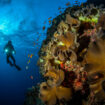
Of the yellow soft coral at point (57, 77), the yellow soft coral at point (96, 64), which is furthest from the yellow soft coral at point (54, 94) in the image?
the yellow soft coral at point (96, 64)

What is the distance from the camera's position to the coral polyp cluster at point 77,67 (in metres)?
1.62

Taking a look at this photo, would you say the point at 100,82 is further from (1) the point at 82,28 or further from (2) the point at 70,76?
(1) the point at 82,28

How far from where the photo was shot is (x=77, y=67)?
2.36 meters

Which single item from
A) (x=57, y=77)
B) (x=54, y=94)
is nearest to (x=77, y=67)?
(x=57, y=77)

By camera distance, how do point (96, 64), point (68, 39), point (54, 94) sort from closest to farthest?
point (96, 64)
point (54, 94)
point (68, 39)

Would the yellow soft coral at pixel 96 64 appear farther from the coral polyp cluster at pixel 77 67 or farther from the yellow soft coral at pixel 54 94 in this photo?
the yellow soft coral at pixel 54 94

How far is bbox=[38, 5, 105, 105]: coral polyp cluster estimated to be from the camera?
1.62 meters

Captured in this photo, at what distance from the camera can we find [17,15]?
1783 cm

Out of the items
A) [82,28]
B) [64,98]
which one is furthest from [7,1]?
[64,98]

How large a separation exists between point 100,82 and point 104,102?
41cm

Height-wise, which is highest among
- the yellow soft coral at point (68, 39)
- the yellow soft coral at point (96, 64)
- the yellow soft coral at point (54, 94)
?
the yellow soft coral at point (68, 39)

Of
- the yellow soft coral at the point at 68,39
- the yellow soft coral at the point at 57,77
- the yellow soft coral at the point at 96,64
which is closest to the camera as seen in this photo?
the yellow soft coral at the point at 96,64

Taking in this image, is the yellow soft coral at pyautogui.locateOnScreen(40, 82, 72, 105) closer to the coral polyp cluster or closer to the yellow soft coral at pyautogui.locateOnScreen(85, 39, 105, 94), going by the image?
the coral polyp cluster

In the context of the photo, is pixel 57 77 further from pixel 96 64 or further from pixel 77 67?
pixel 96 64
